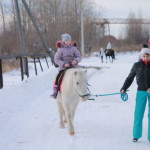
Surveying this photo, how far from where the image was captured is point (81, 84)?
504cm

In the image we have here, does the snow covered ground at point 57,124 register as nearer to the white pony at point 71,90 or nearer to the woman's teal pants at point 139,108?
the woman's teal pants at point 139,108

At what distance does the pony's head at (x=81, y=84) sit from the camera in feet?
16.3

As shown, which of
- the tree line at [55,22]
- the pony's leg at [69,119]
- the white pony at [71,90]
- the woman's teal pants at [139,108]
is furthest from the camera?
the tree line at [55,22]

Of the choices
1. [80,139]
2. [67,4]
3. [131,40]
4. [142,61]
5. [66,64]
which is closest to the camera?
[142,61]

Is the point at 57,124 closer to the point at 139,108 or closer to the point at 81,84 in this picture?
the point at 81,84

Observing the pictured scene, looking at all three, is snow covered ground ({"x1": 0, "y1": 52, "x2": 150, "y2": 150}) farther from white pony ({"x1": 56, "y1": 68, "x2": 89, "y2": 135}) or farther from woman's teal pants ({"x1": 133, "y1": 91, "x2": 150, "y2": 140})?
white pony ({"x1": 56, "y1": 68, "x2": 89, "y2": 135})

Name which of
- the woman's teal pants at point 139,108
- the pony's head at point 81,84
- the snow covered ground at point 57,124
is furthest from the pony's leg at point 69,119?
the woman's teal pants at point 139,108

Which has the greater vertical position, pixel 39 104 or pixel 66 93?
pixel 66 93

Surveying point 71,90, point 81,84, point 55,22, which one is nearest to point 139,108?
point 81,84

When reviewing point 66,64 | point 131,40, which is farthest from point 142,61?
point 131,40

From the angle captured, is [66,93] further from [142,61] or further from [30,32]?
[30,32]

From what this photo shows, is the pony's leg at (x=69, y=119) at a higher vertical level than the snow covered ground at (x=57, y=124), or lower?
higher

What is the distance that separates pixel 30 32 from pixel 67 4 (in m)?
12.8

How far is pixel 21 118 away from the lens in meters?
6.82
